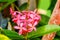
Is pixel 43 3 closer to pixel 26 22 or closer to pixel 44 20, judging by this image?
pixel 44 20

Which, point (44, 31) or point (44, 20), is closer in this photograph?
point (44, 31)

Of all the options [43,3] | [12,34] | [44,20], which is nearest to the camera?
[12,34]

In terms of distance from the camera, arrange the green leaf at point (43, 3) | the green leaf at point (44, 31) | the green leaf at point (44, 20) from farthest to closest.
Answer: the green leaf at point (43, 3), the green leaf at point (44, 20), the green leaf at point (44, 31)

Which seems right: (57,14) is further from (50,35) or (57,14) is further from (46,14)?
(46,14)

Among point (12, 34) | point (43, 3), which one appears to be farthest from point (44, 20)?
point (12, 34)

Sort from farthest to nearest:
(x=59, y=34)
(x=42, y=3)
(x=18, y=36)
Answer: (x=42, y=3) < (x=59, y=34) < (x=18, y=36)

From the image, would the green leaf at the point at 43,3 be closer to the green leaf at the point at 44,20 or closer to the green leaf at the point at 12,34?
the green leaf at the point at 44,20

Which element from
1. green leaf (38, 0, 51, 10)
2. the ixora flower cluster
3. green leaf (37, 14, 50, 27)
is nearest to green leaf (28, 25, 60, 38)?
the ixora flower cluster

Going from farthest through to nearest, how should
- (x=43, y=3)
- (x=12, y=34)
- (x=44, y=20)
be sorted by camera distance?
1. (x=43, y=3)
2. (x=44, y=20)
3. (x=12, y=34)

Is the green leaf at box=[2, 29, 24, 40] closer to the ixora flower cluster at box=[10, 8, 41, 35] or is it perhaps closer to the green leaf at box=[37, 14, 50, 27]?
the ixora flower cluster at box=[10, 8, 41, 35]

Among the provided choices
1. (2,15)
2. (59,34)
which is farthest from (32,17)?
(2,15)

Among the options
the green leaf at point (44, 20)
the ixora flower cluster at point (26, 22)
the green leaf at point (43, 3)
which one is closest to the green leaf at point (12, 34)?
the ixora flower cluster at point (26, 22)
